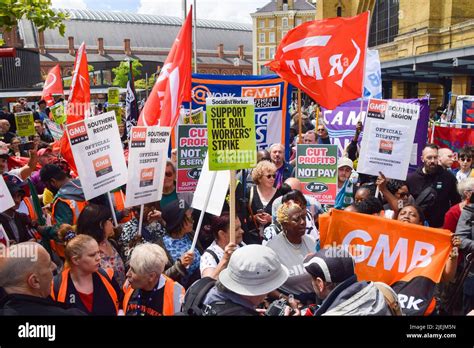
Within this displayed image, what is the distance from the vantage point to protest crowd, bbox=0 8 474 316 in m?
3.00

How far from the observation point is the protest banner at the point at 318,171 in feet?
19.9

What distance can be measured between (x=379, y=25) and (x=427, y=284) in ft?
107

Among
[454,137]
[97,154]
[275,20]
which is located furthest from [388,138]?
[275,20]

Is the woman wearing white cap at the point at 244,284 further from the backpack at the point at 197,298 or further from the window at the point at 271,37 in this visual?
the window at the point at 271,37

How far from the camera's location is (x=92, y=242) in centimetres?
356

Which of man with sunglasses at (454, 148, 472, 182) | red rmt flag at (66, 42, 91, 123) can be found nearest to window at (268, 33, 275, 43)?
red rmt flag at (66, 42, 91, 123)

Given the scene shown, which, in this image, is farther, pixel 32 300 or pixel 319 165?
pixel 319 165

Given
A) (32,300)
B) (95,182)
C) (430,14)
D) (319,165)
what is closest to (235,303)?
(32,300)

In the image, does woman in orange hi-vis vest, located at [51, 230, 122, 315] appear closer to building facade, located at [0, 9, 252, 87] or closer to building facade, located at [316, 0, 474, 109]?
building facade, located at [316, 0, 474, 109]

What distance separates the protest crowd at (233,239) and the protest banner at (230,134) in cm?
1

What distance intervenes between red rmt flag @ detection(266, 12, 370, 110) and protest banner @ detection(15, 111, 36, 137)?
4.96 m

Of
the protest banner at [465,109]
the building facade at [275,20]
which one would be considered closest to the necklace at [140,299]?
the protest banner at [465,109]

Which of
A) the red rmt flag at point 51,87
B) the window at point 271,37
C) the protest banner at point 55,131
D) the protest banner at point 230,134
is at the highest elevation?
the window at point 271,37
